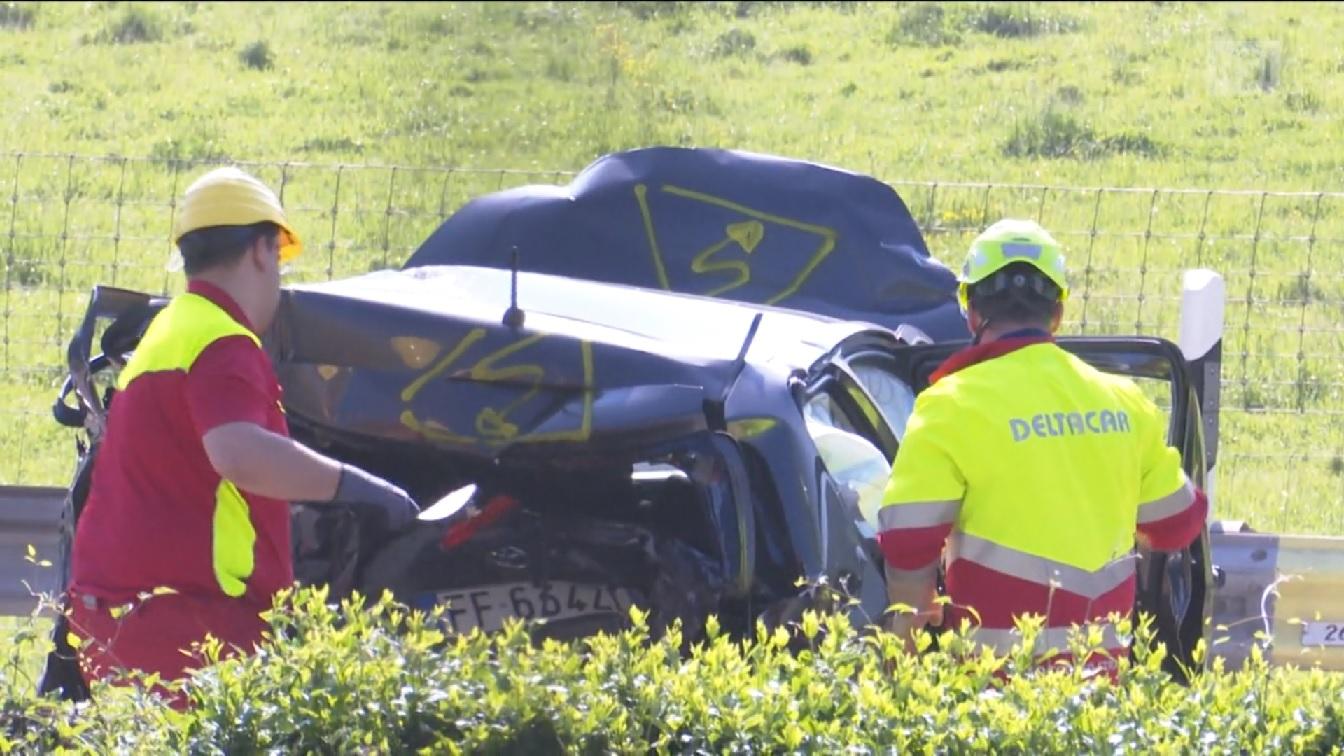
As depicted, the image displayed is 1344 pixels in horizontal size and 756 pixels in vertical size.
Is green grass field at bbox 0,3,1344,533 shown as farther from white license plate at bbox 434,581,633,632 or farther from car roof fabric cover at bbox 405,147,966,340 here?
white license plate at bbox 434,581,633,632

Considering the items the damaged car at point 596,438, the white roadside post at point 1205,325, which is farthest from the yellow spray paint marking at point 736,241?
the white roadside post at point 1205,325

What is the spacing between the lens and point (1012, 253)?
180 inches

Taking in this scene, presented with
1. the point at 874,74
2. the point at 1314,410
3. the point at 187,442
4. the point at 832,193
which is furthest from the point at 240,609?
the point at 874,74

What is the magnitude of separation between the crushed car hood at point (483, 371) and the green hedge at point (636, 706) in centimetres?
102

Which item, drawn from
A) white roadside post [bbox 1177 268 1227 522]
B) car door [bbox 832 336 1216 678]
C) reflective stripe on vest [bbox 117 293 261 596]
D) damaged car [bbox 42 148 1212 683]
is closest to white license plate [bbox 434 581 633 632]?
damaged car [bbox 42 148 1212 683]

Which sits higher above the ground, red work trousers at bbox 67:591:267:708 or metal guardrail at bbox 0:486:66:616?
red work trousers at bbox 67:591:267:708

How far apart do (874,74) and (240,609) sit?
13898 millimetres

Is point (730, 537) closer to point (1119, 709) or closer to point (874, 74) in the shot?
point (1119, 709)

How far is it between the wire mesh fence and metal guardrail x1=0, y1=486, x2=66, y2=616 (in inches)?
109

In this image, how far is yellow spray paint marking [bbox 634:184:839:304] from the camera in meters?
6.87

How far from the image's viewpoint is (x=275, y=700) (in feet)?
11.4

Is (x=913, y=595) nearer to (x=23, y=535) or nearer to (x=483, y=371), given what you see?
(x=483, y=371)

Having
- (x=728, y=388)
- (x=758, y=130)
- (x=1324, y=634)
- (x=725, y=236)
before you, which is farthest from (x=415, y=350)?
(x=758, y=130)

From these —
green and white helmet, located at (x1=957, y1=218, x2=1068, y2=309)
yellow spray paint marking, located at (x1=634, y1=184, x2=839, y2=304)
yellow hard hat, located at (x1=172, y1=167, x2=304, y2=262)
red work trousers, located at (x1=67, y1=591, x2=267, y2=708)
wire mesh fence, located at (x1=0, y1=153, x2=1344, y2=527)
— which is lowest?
wire mesh fence, located at (x1=0, y1=153, x2=1344, y2=527)
